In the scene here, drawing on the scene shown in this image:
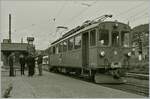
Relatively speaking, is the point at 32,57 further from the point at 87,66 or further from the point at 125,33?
the point at 125,33

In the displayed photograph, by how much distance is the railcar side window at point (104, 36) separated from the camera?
1833cm

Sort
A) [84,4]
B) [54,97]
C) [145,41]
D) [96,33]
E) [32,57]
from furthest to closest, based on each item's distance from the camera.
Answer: [145,41] < [32,57] < [84,4] < [96,33] < [54,97]

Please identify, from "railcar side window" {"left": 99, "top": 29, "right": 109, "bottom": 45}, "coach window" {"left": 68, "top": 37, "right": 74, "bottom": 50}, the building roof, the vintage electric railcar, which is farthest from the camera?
the building roof

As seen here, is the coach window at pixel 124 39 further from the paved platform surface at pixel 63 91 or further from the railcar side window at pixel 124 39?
the paved platform surface at pixel 63 91

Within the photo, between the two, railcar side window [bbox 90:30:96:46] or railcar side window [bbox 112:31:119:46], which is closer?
railcar side window [bbox 90:30:96:46]

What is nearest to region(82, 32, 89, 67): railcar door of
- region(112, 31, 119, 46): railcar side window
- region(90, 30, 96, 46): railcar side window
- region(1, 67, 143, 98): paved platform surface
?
region(90, 30, 96, 46): railcar side window

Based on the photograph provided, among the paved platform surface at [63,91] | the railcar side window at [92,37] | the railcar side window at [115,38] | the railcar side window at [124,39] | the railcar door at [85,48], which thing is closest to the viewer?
the paved platform surface at [63,91]

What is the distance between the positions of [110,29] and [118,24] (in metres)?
0.71

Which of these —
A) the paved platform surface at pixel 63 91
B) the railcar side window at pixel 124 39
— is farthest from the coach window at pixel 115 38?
the paved platform surface at pixel 63 91

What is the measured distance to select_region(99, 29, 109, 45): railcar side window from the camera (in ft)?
Answer: 60.1

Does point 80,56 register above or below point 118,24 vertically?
below

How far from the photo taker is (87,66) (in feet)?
63.9

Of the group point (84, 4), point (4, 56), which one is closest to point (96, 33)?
point (84, 4)

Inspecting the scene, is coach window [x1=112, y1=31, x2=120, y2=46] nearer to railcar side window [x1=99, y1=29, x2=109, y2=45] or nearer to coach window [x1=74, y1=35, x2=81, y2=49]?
railcar side window [x1=99, y1=29, x2=109, y2=45]
